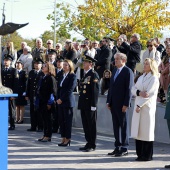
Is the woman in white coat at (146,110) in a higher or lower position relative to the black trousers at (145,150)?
higher

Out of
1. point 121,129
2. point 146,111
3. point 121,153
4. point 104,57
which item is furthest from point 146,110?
point 104,57

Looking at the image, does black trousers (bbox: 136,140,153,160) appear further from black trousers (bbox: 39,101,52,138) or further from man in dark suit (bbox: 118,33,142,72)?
man in dark suit (bbox: 118,33,142,72)

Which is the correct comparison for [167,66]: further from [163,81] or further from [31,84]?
[31,84]

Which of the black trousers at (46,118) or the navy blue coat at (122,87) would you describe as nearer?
the navy blue coat at (122,87)

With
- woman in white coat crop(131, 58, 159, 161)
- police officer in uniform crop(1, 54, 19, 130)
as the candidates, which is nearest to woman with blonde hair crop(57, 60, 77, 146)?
woman in white coat crop(131, 58, 159, 161)

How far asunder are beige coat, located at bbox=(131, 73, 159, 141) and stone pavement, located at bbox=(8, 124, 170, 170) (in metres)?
0.53

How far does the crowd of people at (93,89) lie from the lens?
11031 mm

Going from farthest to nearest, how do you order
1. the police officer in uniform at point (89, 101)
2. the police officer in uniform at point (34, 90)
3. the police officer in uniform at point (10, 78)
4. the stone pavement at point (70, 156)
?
1. the police officer in uniform at point (10, 78)
2. the police officer in uniform at point (34, 90)
3. the police officer in uniform at point (89, 101)
4. the stone pavement at point (70, 156)

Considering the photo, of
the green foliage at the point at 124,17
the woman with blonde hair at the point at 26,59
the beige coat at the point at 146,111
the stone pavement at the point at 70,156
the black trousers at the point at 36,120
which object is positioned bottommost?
the stone pavement at the point at 70,156

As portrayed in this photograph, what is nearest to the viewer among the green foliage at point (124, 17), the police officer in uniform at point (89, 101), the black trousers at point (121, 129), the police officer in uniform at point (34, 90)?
the black trousers at point (121, 129)

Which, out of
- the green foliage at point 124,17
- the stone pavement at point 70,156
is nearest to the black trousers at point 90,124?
the stone pavement at point 70,156

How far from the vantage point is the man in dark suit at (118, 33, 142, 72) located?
49.0 ft

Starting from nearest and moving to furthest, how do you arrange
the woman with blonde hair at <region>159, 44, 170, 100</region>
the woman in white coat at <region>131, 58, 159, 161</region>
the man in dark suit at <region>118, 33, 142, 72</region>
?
the woman in white coat at <region>131, 58, 159, 161</region>, the woman with blonde hair at <region>159, 44, 170, 100</region>, the man in dark suit at <region>118, 33, 142, 72</region>

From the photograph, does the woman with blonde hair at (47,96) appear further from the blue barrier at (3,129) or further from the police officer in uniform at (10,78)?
the blue barrier at (3,129)
